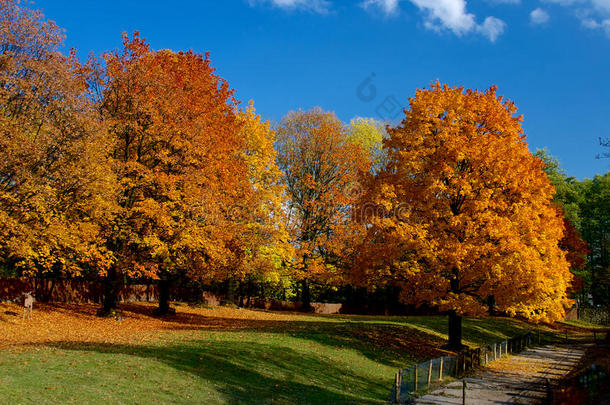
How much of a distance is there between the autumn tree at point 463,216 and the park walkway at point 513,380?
107 inches

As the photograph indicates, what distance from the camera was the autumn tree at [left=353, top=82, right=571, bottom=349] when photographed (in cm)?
2159

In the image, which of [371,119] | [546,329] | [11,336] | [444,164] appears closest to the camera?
[11,336]

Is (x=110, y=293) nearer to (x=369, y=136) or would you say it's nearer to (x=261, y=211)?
(x=261, y=211)

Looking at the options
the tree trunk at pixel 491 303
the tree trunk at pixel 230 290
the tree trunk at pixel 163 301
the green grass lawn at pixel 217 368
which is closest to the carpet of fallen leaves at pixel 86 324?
the tree trunk at pixel 163 301

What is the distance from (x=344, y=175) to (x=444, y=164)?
24050 mm

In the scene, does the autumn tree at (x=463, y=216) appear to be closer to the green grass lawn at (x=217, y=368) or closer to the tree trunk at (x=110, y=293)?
the green grass lawn at (x=217, y=368)

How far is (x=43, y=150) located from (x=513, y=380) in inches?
860

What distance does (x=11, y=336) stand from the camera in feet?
63.2

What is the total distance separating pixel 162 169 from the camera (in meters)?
26.1

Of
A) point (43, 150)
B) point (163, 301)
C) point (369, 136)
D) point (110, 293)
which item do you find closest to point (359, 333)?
point (163, 301)

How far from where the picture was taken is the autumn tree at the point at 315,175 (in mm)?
44781

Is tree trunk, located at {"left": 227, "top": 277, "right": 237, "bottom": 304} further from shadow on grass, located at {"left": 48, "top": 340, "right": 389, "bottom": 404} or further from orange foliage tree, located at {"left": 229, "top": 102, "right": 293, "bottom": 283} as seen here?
shadow on grass, located at {"left": 48, "top": 340, "right": 389, "bottom": 404}

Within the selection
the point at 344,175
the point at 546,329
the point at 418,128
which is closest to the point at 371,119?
the point at 344,175

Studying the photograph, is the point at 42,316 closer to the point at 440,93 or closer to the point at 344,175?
the point at 440,93
